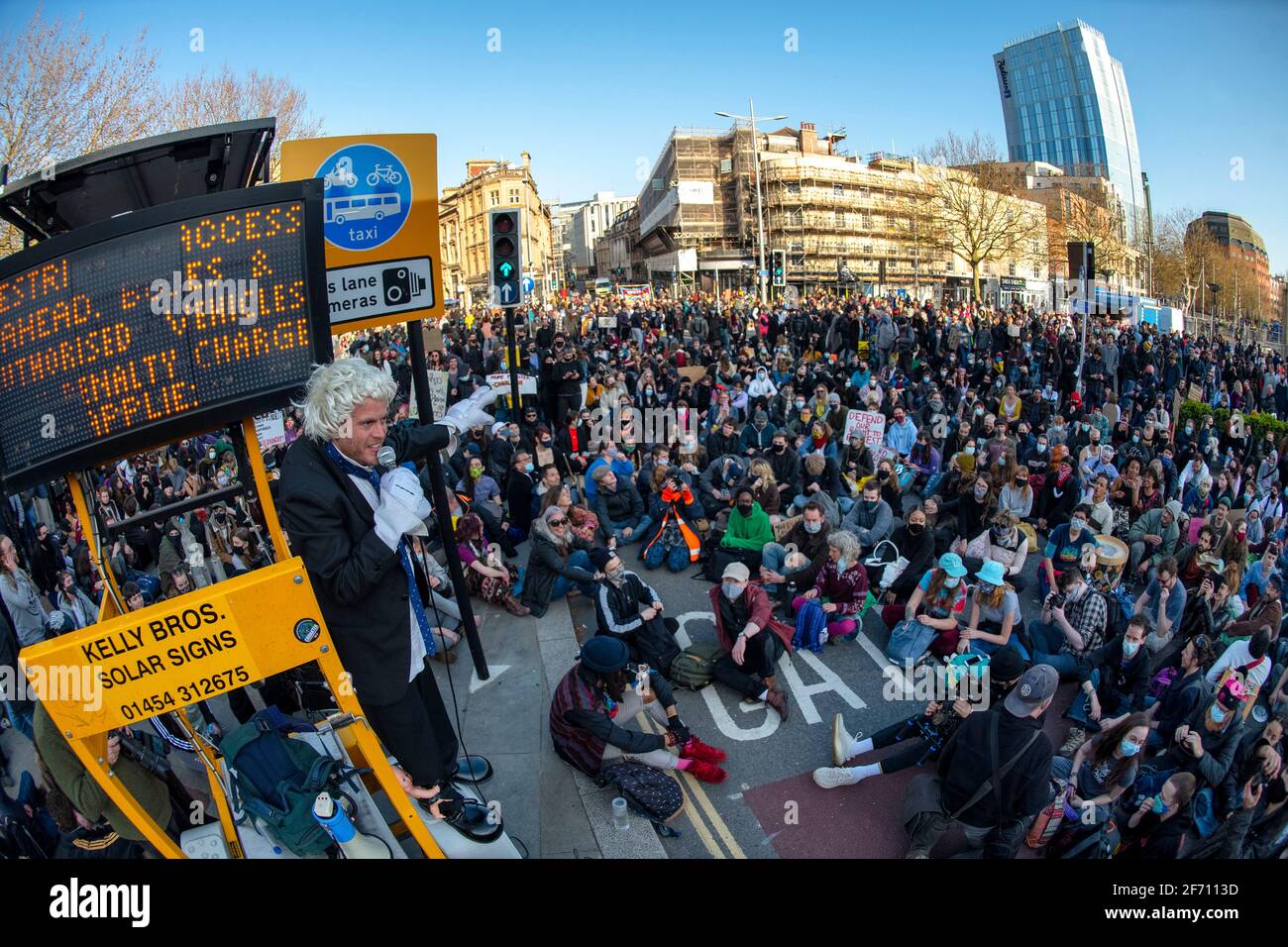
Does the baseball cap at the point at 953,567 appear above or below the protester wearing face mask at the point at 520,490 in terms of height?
below

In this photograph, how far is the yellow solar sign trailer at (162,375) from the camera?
2.51 metres

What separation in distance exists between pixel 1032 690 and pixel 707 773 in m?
2.24

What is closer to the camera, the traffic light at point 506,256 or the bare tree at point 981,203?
the traffic light at point 506,256

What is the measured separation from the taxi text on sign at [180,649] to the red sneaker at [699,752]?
3.03m

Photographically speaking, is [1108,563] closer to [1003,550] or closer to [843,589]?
[1003,550]

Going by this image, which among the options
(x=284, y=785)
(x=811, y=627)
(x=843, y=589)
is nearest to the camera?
(x=284, y=785)

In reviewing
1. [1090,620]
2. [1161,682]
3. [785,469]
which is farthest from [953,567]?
[785,469]

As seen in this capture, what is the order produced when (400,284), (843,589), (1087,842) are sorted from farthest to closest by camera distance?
(843,589), (400,284), (1087,842)

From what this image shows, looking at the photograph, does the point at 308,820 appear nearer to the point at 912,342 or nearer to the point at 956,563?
the point at 956,563

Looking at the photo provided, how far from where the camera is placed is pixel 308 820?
122 inches

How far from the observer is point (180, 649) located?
8.75ft

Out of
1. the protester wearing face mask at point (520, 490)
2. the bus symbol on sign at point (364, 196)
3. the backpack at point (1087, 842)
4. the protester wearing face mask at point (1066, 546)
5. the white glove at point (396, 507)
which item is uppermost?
the bus symbol on sign at point (364, 196)

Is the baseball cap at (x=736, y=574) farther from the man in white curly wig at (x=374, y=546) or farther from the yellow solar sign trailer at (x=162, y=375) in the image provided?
the yellow solar sign trailer at (x=162, y=375)

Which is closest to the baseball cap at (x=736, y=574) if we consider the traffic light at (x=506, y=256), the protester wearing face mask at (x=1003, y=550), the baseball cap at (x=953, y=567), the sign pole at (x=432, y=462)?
the baseball cap at (x=953, y=567)
